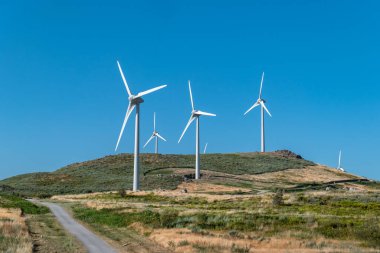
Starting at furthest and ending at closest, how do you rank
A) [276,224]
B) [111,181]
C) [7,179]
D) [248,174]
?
[7,179] → [248,174] → [111,181] → [276,224]

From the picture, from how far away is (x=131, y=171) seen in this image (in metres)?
138

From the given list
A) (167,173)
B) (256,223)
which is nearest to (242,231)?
(256,223)

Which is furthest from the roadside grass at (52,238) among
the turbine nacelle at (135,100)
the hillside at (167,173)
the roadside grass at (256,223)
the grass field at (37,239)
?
the hillside at (167,173)

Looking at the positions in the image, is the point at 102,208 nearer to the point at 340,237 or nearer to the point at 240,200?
the point at 240,200

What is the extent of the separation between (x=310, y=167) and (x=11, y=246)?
13585 cm

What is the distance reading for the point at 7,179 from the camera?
6033 inches

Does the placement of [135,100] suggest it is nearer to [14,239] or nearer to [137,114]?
[137,114]

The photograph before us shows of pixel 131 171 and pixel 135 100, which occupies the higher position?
pixel 135 100

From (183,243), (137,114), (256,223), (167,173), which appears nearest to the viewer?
(183,243)

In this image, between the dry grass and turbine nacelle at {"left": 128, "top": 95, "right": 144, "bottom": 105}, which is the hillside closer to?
turbine nacelle at {"left": 128, "top": 95, "right": 144, "bottom": 105}

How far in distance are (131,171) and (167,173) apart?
47.8 ft

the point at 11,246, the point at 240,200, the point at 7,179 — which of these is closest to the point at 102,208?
the point at 240,200

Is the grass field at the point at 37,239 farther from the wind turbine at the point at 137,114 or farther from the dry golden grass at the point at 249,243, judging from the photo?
the wind turbine at the point at 137,114

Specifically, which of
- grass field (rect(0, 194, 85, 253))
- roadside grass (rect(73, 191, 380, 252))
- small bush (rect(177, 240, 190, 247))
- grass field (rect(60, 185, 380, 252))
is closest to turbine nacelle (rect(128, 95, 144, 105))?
grass field (rect(60, 185, 380, 252))
